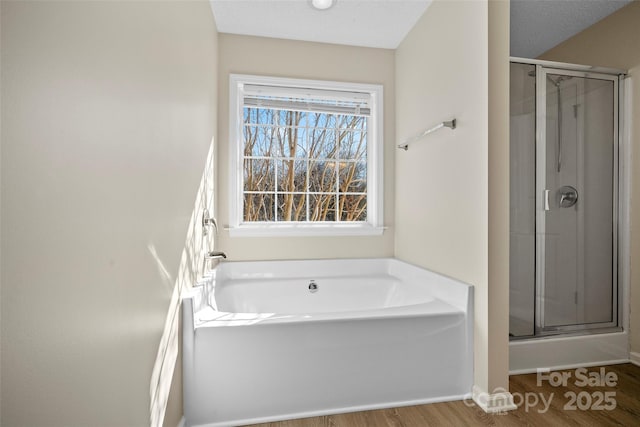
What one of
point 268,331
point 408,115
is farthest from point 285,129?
point 268,331

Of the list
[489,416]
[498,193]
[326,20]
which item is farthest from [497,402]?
[326,20]

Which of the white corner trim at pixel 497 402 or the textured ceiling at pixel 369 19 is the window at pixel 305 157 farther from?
the white corner trim at pixel 497 402

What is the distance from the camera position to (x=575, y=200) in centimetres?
237

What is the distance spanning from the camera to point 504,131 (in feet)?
5.68

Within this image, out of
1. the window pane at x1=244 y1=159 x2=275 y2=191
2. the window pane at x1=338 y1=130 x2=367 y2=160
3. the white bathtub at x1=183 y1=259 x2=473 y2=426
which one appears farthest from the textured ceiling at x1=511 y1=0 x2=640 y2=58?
the window pane at x1=244 y1=159 x2=275 y2=191

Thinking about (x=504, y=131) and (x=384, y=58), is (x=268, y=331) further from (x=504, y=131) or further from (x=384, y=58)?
(x=384, y=58)

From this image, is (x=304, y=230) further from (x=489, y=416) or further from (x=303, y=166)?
(x=489, y=416)

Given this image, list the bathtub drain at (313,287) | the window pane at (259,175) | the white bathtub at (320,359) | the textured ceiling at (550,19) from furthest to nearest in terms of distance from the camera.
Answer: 1. the window pane at (259,175)
2. the bathtub drain at (313,287)
3. the textured ceiling at (550,19)
4. the white bathtub at (320,359)

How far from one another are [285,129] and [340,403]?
213cm

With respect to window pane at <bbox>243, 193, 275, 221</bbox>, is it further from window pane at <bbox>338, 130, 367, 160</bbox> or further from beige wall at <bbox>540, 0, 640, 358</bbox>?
beige wall at <bbox>540, 0, 640, 358</bbox>

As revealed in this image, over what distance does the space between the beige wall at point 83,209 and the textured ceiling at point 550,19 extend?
2.54 metres

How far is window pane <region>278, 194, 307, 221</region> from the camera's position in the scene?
2932mm

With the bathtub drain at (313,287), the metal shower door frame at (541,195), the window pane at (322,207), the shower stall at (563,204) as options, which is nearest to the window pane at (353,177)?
the window pane at (322,207)

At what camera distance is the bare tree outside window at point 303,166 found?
2.89 meters
